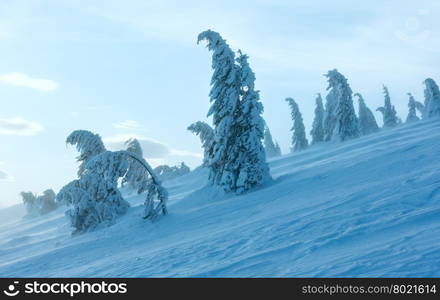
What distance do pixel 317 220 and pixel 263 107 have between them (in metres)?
12.1

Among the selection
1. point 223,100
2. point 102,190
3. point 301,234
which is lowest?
point 301,234

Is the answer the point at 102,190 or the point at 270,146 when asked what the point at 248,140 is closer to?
the point at 102,190

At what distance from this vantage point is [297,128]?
64.1m

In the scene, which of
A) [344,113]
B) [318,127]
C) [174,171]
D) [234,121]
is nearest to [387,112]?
[318,127]

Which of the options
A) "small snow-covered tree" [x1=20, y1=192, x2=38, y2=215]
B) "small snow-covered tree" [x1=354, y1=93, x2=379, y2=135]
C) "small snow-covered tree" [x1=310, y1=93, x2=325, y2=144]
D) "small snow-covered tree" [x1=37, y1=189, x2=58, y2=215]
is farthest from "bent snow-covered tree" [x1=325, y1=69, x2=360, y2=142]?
"small snow-covered tree" [x1=20, y1=192, x2=38, y2=215]

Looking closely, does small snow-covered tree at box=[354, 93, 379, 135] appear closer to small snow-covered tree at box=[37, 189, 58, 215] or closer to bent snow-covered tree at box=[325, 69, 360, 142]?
bent snow-covered tree at box=[325, 69, 360, 142]

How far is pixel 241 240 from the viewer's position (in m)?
11.8

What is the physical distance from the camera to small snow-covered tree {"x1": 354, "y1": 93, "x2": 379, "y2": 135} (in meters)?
63.6

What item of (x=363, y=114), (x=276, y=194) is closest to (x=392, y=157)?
(x=276, y=194)

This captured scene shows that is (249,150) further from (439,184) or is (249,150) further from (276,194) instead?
(439,184)

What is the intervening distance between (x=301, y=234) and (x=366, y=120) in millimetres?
57707

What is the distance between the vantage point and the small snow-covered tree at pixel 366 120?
2505 inches

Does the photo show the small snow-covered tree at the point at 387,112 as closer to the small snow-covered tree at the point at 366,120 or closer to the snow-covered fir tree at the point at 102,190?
the small snow-covered tree at the point at 366,120

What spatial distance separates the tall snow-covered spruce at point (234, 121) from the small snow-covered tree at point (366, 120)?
44081 millimetres
